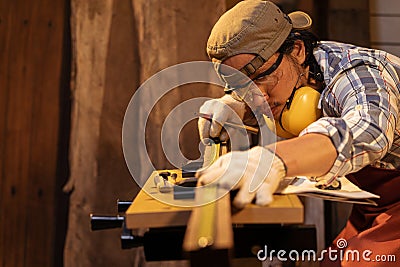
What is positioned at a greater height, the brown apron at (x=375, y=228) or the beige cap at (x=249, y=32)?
the beige cap at (x=249, y=32)

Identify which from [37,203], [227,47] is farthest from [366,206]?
[37,203]

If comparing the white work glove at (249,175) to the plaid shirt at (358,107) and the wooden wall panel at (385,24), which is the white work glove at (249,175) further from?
the wooden wall panel at (385,24)

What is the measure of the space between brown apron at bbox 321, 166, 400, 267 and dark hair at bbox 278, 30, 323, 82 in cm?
26

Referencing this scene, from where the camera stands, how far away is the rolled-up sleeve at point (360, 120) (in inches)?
39.8

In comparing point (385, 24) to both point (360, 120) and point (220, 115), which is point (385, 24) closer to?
point (220, 115)

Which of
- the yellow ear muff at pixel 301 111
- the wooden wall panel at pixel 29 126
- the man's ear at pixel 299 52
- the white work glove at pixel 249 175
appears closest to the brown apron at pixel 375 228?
the yellow ear muff at pixel 301 111

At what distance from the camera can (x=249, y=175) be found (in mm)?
894

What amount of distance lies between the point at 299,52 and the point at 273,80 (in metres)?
0.12

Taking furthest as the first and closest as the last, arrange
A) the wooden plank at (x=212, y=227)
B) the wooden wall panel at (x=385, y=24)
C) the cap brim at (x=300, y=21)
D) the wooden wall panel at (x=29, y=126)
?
the wooden wall panel at (x=385, y=24) → the wooden wall panel at (x=29, y=126) → the cap brim at (x=300, y=21) → the wooden plank at (x=212, y=227)

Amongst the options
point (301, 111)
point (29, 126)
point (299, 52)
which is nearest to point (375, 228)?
point (301, 111)

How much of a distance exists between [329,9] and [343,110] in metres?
1.42

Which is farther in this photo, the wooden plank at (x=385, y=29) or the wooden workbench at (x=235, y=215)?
the wooden plank at (x=385, y=29)

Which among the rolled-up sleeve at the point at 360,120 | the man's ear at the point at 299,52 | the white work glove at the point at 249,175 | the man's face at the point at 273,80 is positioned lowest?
the white work glove at the point at 249,175

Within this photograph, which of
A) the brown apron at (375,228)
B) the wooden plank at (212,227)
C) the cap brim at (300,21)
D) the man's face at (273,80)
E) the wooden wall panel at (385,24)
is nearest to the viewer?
the wooden plank at (212,227)
